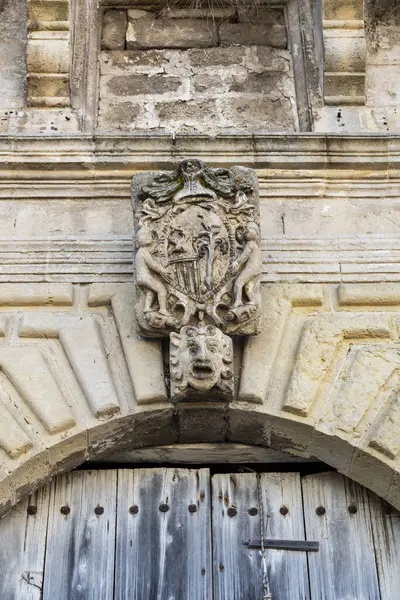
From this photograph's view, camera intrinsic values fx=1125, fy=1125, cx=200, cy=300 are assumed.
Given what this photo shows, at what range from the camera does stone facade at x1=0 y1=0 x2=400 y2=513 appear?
455 centimetres

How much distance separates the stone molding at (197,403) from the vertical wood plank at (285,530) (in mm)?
150

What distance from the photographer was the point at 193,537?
4.54 m

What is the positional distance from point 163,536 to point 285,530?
0.50 metres

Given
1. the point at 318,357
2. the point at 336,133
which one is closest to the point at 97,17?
the point at 336,133

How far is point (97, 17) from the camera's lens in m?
5.95

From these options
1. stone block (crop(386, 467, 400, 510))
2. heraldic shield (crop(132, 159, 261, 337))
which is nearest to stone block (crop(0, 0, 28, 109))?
heraldic shield (crop(132, 159, 261, 337))

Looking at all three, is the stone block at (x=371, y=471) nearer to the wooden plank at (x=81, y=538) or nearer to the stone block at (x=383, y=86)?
the wooden plank at (x=81, y=538)

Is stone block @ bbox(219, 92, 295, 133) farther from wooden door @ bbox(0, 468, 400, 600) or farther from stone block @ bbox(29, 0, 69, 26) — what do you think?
wooden door @ bbox(0, 468, 400, 600)

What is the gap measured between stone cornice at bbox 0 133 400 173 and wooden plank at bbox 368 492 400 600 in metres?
1.56

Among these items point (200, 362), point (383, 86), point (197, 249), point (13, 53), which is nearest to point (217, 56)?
point (383, 86)

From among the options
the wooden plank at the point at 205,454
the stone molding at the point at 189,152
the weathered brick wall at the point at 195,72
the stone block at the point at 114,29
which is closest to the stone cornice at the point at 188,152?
the stone molding at the point at 189,152

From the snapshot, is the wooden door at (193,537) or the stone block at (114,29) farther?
the stone block at (114,29)

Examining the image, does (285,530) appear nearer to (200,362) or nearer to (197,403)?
(197,403)

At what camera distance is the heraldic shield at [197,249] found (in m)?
4.58
